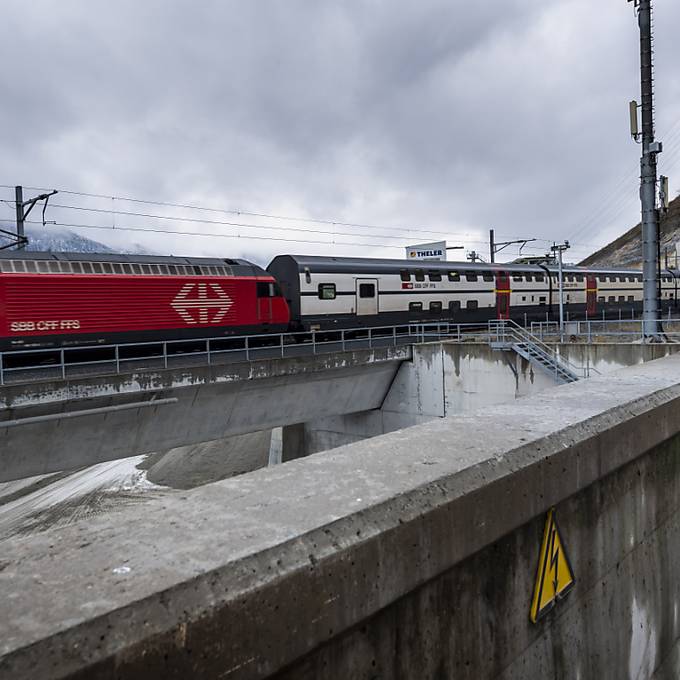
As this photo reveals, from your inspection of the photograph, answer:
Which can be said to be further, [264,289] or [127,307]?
[264,289]

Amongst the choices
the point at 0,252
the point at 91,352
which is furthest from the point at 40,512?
the point at 0,252

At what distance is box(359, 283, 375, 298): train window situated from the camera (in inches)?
899

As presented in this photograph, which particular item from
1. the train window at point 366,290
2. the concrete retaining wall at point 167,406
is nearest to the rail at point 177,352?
the concrete retaining wall at point 167,406

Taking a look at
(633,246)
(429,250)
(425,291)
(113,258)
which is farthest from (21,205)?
(633,246)

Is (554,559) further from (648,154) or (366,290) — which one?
(366,290)

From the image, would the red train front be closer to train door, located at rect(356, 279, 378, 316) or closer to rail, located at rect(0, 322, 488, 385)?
rail, located at rect(0, 322, 488, 385)

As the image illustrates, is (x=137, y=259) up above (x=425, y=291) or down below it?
above

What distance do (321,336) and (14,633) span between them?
69.6ft

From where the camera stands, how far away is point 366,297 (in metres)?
23.0

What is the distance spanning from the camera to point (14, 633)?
4.45ft

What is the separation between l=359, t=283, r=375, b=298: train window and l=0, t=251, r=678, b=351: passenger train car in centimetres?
5

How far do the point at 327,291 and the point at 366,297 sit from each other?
2.05 m

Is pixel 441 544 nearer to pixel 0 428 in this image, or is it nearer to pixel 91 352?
pixel 0 428

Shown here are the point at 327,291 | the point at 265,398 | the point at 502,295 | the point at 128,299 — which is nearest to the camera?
the point at 128,299
